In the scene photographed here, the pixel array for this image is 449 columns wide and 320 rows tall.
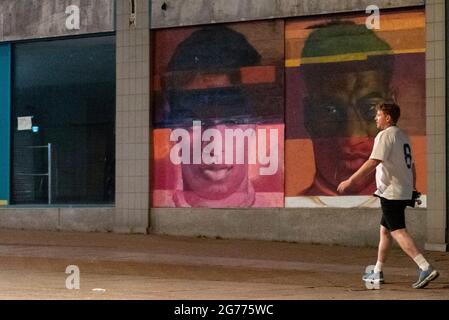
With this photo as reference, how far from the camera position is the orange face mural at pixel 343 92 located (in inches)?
626

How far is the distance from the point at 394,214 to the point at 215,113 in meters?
7.64

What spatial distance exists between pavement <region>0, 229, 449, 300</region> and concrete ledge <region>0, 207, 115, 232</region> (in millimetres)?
449

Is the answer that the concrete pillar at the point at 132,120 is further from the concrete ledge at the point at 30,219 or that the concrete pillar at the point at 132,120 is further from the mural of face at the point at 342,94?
the mural of face at the point at 342,94

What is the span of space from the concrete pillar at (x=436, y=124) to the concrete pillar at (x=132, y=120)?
17.4 feet

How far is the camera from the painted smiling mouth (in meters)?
17.5

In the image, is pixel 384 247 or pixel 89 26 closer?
pixel 384 247

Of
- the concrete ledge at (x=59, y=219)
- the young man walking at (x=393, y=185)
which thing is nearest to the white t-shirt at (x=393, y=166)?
the young man walking at (x=393, y=185)

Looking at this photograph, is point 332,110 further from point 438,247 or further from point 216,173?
point 438,247

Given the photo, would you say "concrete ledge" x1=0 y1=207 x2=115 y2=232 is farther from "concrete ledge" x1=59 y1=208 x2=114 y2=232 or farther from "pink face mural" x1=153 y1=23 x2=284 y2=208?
"pink face mural" x1=153 y1=23 x2=284 y2=208

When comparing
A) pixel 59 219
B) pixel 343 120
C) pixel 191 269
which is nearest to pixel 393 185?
pixel 191 269

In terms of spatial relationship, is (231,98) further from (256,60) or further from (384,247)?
(384,247)

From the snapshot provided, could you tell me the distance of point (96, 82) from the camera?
62.1 ft

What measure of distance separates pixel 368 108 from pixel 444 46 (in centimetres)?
164
